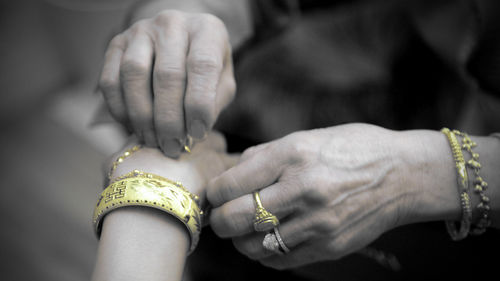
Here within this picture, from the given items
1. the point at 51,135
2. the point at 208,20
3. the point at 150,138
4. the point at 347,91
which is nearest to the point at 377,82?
the point at 347,91

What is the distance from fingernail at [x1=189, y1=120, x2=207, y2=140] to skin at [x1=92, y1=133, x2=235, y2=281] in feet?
0.23

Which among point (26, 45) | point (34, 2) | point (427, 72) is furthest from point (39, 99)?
point (427, 72)

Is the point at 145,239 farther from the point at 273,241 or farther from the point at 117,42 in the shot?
the point at 117,42

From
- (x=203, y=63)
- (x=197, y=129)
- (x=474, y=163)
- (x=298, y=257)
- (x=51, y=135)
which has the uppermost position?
(x=203, y=63)

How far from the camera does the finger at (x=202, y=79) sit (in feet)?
1.89

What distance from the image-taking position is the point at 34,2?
5.44 feet

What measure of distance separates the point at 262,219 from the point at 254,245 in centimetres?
7

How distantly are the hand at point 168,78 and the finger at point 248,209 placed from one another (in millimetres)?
136

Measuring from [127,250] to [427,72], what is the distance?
0.74 metres

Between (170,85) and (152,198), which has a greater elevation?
(170,85)

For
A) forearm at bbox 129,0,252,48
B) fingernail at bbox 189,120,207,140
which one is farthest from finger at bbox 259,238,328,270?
forearm at bbox 129,0,252,48

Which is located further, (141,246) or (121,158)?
(121,158)

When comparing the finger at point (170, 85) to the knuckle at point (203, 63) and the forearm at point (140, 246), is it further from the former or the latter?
the forearm at point (140, 246)

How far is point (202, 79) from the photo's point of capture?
1.91 feet
